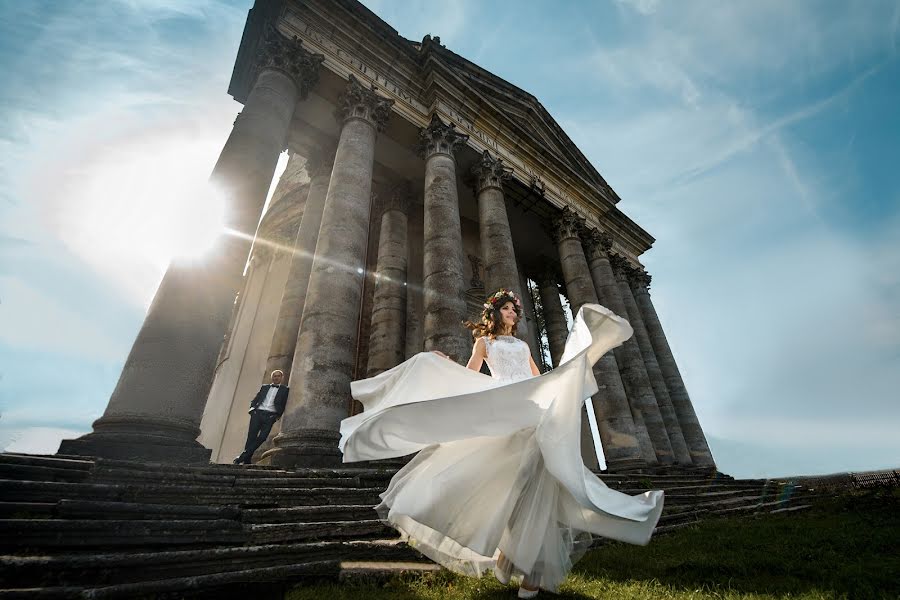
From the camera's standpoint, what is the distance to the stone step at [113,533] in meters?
2.53

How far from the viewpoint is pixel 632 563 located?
143 inches

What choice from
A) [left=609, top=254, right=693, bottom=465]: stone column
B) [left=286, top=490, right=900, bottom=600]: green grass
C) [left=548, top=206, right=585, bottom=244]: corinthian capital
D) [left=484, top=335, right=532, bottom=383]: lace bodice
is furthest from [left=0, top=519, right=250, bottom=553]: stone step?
[left=609, top=254, right=693, bottom=465]: stone column

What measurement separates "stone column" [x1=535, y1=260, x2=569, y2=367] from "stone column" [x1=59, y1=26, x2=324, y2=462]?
13.8 m

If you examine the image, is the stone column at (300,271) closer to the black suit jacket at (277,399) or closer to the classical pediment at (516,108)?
the black suit jacket at (277,399)

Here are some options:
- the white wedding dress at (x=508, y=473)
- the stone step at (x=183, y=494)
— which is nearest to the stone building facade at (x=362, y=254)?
the stone step at (x=183, y=494)

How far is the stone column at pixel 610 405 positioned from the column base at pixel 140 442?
9.76 meters

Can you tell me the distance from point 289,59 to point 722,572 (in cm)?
1208

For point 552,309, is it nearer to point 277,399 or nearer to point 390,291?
point 390,291

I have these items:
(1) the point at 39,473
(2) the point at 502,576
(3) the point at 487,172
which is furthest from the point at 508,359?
(3) the point at 487,172

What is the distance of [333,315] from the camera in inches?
307

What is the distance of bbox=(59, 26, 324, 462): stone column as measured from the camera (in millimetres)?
4855

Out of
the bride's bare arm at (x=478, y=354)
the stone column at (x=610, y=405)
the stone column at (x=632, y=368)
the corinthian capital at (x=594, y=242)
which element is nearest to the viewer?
the bride's bare arm at (x=478, y=354)

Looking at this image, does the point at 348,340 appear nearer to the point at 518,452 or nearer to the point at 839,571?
the point at 518,452

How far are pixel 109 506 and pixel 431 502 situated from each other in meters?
2.69
